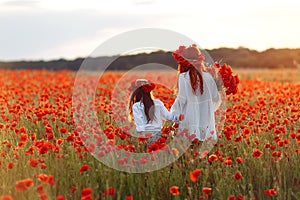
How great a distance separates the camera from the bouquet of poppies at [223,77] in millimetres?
5922

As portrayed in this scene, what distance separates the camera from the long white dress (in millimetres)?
5715

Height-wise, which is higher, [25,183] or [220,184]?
[25,183]

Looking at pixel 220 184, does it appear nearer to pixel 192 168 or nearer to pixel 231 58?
pixel 192 168

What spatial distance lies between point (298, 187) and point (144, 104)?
6.31 feet

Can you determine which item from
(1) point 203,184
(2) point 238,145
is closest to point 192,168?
(1) point 203,184

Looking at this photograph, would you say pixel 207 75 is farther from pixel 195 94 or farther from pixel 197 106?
pixel 197 106

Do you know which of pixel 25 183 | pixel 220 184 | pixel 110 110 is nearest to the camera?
pixel 25 183

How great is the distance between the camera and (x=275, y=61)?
34562mm

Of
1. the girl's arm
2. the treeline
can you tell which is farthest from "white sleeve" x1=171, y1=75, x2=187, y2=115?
the treeline

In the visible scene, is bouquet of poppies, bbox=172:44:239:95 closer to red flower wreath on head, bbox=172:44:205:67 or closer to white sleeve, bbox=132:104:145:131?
red flower wreath on head, bbox=172:44:205:67

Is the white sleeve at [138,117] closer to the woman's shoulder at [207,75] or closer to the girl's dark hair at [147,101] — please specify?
the girl's dark hair at [147,101]

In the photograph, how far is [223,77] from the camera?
5996 millimetres

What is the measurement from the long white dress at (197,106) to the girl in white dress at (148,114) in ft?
0.42

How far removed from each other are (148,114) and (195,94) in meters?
0.59
